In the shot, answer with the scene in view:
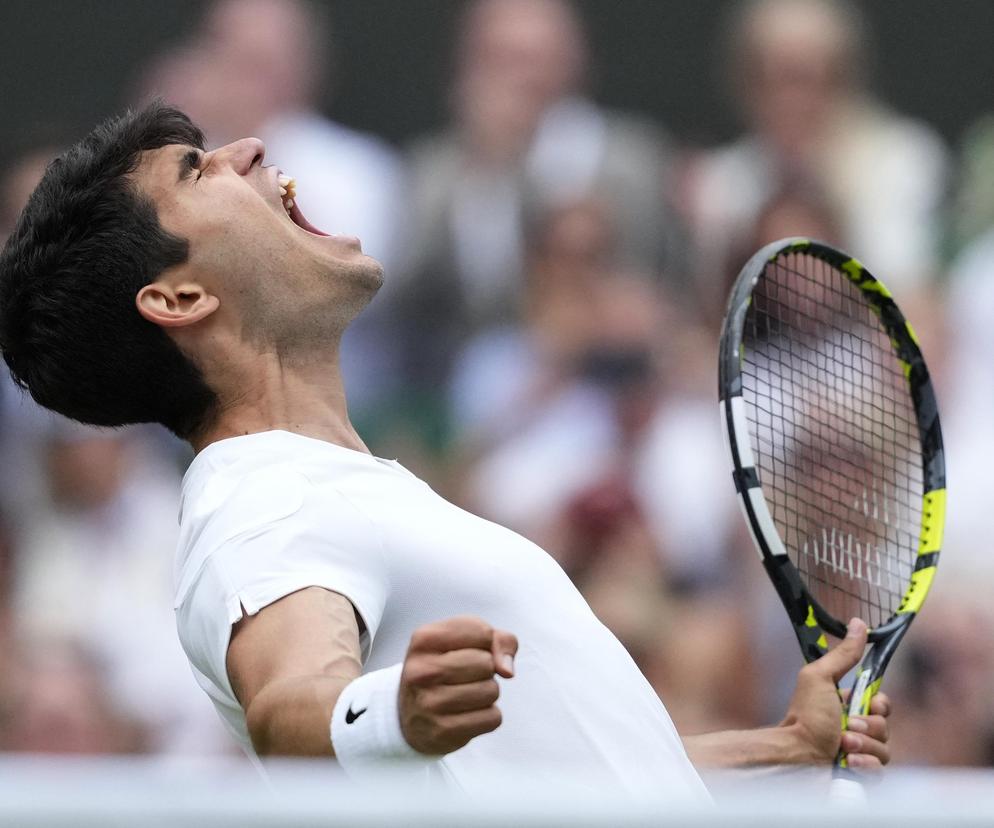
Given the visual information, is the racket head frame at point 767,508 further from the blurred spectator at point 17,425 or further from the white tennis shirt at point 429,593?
the blurred spectator at point 17,425

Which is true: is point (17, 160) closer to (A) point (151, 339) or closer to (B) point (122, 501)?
(B) point (122, 501)

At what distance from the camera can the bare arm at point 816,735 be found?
122 inches

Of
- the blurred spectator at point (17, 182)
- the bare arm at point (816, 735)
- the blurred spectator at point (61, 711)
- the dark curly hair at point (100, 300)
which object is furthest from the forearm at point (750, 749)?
the blurred spectator at point (17, 182)

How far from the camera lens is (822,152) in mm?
6289

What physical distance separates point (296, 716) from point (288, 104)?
4.68 m

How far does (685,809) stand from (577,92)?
17.8ft

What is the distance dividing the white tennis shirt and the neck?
251mm

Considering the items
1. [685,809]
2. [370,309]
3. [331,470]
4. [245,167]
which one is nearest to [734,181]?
[370,309]

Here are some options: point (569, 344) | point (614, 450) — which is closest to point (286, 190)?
point (614, 450)

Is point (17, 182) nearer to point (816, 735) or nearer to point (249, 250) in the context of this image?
point (249, 250)

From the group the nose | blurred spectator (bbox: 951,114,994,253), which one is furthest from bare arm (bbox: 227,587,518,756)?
blurred spectator (bbox: 951,114,994,253)

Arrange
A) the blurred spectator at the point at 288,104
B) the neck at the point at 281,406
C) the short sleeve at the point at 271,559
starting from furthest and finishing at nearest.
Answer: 1. the blurred spectator at the point at 288,104
2. the neck at the point at 281,406
3. the short sleeve at the point at 271,559

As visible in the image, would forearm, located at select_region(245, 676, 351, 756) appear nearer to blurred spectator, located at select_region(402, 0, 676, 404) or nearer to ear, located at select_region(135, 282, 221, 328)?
ear, located at select_region(135, 282, 221, 328)

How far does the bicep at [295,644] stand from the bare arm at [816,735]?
1032mm
